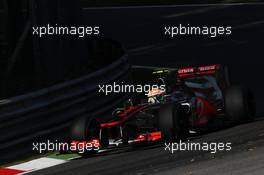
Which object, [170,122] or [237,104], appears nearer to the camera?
[170,122]

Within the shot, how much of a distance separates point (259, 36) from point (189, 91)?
43.6 feet

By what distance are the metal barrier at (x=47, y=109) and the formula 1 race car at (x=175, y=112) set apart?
3.04 ft

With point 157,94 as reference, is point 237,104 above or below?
below

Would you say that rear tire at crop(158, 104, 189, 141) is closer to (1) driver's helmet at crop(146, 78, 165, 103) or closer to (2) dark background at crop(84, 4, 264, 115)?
(1) driver's helmet at crop(146, 78, 165, 103)

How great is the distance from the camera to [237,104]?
14609 mm

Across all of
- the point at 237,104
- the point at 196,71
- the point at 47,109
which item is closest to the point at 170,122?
the point at 237,104

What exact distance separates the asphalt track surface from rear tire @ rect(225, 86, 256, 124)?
18 cm

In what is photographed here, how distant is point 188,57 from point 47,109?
11.3m

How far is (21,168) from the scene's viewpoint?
14.0 m

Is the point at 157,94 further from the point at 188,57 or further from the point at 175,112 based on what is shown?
the point at 188,57

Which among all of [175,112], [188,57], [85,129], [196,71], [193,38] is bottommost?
[85,129]

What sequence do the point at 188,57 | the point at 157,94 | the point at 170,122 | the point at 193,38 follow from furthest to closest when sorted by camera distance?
the point at 193,38 < the point at 188,57 < the point at 157,94 < the point at 170,122

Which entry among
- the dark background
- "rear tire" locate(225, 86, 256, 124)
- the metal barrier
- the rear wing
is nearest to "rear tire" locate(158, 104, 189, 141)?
"rear tire" locate(225, 86, 256, 124)

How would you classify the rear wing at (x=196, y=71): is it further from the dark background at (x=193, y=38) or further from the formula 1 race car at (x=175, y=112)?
the dark background at (x=193, y=38)
